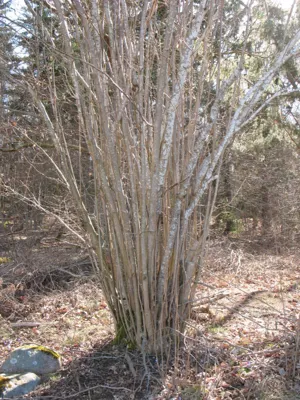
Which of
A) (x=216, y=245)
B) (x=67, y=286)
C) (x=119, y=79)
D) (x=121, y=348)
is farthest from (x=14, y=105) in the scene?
(x=121, y=348)

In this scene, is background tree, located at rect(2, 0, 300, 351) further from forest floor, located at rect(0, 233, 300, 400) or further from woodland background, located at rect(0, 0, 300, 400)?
forest floor, located at rect(0, 233, 300, 400)

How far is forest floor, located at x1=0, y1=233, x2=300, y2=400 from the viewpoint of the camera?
322 cm

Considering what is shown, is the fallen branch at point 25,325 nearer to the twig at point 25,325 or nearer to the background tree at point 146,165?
the twig at point 25,325

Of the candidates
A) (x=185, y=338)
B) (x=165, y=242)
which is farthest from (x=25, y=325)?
(x=165, y=242)

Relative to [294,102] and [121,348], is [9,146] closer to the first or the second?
[121,348]

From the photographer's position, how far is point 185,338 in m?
3.69

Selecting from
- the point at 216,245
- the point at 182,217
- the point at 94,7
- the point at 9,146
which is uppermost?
the point at 94,7

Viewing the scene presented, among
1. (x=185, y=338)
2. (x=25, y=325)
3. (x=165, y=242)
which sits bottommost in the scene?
(x=25, y=325)

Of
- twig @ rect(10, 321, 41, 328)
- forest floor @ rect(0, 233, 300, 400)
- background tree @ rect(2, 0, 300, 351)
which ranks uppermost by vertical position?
background tree @ rect(2, 0, 300, 351)

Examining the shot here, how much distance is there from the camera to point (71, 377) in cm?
356

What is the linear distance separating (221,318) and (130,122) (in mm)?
2509

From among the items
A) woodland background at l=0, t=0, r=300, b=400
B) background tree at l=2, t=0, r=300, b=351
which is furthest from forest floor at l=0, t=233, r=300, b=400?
background tree at l=2, t=0, r=300, b=351

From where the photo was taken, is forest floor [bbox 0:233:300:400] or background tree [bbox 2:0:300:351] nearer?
forest floor [bbox 0:233:300:400]

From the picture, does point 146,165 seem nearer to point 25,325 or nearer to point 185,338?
point 185,338
